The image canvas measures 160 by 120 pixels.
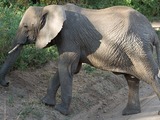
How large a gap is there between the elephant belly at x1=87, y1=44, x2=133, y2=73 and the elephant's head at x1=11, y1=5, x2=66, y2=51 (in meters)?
0.85

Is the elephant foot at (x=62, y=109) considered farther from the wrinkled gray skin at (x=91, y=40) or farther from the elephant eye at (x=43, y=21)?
the elephant eye at (x=43, y=21)

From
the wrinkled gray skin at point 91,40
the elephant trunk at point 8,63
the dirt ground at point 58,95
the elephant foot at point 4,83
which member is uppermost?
the wrinkled gray skin at point 91,40

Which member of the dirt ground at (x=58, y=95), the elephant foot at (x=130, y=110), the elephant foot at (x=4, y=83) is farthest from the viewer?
the elephant foot at (x=130, y=110)

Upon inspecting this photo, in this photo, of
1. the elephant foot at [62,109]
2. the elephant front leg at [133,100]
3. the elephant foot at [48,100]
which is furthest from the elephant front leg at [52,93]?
the elephant front leg at [133,100]

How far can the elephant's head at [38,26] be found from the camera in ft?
25.9

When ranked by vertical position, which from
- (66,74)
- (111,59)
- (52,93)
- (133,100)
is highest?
(111,59)

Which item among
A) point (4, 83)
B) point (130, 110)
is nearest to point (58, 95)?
point (4, 83)

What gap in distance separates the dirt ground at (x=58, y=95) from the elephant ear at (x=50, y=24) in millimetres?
997

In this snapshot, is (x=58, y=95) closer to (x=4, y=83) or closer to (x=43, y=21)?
(x=4, y=83)

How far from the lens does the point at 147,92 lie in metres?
10.2

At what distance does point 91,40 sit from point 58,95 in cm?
151

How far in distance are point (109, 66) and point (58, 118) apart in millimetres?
1272

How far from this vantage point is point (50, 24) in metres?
7.90

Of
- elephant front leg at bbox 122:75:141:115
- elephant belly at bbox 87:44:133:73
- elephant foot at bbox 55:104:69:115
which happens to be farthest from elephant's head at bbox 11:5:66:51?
elephant front leg at bbox 122:75:141:115
